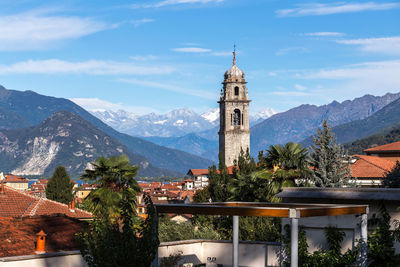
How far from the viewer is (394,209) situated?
19094 mm

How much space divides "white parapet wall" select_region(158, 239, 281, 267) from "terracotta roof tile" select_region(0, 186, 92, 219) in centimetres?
1829

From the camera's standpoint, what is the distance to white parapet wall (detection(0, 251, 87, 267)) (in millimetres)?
16922

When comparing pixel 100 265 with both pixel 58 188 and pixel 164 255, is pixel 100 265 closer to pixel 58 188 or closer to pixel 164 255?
pixel 164 255

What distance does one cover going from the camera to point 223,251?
2345cm

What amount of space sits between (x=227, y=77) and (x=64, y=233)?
9391 cm

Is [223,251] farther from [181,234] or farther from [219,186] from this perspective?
[219,186]

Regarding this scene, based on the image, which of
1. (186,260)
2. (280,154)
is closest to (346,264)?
(186,260)

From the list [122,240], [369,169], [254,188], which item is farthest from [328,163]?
[122,240]

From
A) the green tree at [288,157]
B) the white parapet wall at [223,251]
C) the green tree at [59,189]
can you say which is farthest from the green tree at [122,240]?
the green tree at [59,189]

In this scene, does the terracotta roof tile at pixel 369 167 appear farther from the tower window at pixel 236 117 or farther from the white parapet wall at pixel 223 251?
the tower window at pixel 236 117

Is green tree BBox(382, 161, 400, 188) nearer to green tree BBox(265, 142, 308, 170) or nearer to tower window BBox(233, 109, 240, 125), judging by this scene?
green tree BBox(265, 142, 308, 170)

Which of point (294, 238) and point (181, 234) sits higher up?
point (294, 238)

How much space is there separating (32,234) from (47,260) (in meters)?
7.58

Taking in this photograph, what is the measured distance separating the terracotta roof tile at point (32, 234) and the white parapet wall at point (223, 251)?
13.9 feet
